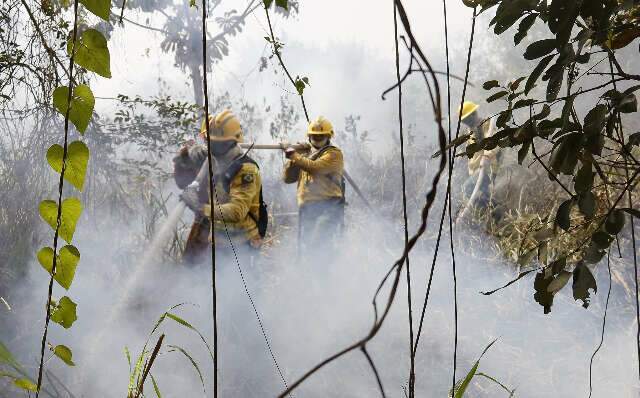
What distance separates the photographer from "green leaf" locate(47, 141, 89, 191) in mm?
573

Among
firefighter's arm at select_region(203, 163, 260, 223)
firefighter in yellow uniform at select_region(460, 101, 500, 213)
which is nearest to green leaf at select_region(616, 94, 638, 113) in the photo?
firefighter's arm at select_region(203, 163, 260, 223)

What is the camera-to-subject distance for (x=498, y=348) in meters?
4.25

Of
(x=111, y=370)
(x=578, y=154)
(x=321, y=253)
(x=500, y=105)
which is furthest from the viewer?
(x=500, y=105)

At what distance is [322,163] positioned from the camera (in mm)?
4672

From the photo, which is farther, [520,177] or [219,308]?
[520,177]

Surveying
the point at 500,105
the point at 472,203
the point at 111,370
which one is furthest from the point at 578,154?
the point at 500,105

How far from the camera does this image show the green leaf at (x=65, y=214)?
0.59 meters

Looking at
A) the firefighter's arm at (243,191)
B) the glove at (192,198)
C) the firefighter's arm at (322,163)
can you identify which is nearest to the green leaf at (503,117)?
the firefighter's arm at (243,191)

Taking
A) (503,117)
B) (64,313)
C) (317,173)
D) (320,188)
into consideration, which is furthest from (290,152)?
(64,313)

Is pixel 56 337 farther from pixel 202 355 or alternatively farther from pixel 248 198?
pixel 248 198

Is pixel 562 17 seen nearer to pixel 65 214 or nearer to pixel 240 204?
pixel 65 214

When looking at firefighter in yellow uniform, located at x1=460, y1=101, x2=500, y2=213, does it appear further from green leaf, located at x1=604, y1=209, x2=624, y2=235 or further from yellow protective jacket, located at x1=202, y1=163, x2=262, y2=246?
green leaf, located at x1=604, y1=209, x2=624, y2=235

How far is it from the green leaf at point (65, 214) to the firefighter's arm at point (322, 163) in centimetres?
404

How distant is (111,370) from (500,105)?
13707mm
